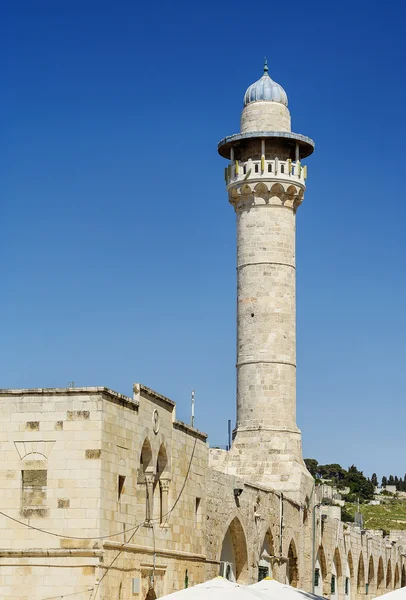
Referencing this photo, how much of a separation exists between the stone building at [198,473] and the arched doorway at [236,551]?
0.12ft

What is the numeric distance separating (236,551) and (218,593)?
11.4 meters

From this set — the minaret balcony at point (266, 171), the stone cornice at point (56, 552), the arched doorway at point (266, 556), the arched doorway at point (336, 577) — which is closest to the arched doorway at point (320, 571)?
the arched doorway at point (336, 577)

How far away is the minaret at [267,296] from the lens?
33.9 metres

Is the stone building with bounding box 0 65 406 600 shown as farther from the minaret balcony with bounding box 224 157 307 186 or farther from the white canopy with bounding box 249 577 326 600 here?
the white canopy with bounding box 249 577 326 600

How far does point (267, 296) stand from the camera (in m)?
34.4

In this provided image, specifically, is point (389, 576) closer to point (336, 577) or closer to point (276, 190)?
point (336, 577)

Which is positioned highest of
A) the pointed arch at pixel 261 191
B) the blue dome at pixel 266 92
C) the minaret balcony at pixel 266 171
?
the blue dome at pixel 266 92

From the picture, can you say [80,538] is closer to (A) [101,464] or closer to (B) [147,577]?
(A) [101,464]

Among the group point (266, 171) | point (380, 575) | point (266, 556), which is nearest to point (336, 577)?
point (380, 575)

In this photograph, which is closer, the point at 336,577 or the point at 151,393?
the point at 151,393

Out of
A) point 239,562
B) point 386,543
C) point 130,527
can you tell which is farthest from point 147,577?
point 386,543

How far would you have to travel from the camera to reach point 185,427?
23594 millimetres

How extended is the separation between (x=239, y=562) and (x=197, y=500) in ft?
13.8

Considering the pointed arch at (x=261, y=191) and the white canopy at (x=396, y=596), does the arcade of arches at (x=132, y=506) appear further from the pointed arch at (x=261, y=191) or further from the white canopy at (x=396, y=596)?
the pointed arch at (x=261, y=191)
